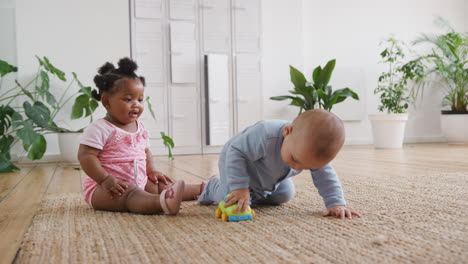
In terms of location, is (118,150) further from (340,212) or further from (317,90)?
(317,90)

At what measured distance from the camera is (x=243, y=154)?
108cm

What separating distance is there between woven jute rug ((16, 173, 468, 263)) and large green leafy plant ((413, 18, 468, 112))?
352 centimetres

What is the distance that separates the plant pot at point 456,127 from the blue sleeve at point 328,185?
12.3 ft

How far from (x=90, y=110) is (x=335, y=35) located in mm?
2716

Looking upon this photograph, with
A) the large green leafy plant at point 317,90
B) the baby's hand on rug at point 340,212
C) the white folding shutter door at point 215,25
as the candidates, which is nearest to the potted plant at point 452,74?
the large green leafy plant at point 317,90

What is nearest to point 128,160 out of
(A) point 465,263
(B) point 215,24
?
(A) point 465,263

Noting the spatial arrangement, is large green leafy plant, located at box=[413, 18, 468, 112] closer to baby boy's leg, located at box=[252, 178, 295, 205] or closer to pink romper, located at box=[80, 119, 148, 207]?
baby boy's leg, located at box=[252, 178, 295, 205]

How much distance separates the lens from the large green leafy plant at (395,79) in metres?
3.96

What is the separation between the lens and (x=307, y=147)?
912mm

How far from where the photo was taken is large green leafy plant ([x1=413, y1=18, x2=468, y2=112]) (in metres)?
4.37

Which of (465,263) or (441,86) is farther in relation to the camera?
(441,86)

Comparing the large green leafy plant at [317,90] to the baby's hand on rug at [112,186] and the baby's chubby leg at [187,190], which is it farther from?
the baby's hand on rug at [112,186]

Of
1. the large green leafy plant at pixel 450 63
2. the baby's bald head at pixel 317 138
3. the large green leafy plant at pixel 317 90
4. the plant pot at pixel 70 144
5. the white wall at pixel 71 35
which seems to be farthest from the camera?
the large green leafy plant at pixel 450 63

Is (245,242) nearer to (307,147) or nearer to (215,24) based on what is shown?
(307,147)
